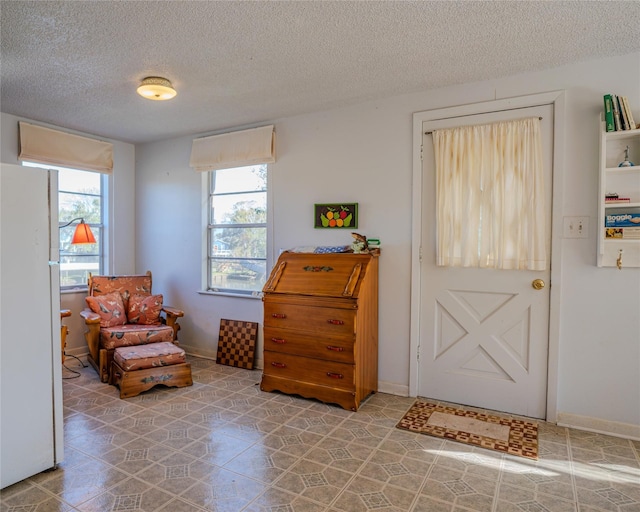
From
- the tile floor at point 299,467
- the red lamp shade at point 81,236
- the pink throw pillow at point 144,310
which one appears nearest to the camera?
the tile floor at point 299,467

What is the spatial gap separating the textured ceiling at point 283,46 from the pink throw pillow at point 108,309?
184 centimetres

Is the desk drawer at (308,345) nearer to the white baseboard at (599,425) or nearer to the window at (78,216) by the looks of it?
the white baseboard at (599,425)

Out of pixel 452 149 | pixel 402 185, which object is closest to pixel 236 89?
pixel 402 185

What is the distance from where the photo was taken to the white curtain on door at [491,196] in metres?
2.84

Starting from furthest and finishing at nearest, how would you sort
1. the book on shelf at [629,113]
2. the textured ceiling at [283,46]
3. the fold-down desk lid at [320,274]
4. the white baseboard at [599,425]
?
the fold-down desk lid at [320,274] < the white baseboard at [599,425] < the book on shelf at [629,113] < the textured ceiling at [283,46]

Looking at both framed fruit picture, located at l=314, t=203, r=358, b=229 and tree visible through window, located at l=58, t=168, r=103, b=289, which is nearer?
framed fruit picture, located at l=314, t=203, r=358, b=229

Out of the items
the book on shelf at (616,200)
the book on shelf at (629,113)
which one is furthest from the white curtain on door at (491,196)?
the book on shelf at (629,113)

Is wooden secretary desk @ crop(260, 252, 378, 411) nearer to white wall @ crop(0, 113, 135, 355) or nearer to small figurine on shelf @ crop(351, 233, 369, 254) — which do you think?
small figurine on shelf @ crop(351, 233, 369, 254)

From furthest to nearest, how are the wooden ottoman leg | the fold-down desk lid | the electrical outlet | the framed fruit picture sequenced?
the framed fruit picture, the wooden ottoman leg, the fold-down desk lid, the electrical outlet

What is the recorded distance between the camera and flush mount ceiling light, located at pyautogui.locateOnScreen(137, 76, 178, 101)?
295 cm

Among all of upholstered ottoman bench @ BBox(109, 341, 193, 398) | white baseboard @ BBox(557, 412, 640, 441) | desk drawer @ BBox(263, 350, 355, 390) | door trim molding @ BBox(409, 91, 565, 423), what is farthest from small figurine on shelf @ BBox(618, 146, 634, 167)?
upholstered ottoman bench @ BBox(109, 341, 193, 398)

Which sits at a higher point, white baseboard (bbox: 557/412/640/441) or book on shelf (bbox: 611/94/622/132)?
book on shelf (bbox: 611/94/622/132)

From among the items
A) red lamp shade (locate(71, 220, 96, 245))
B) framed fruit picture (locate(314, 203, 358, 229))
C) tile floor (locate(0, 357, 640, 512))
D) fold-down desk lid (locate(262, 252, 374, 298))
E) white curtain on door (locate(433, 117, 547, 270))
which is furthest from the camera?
red lamp shade (locate(71, 220, 96, 245))

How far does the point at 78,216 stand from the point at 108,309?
4.14ft
